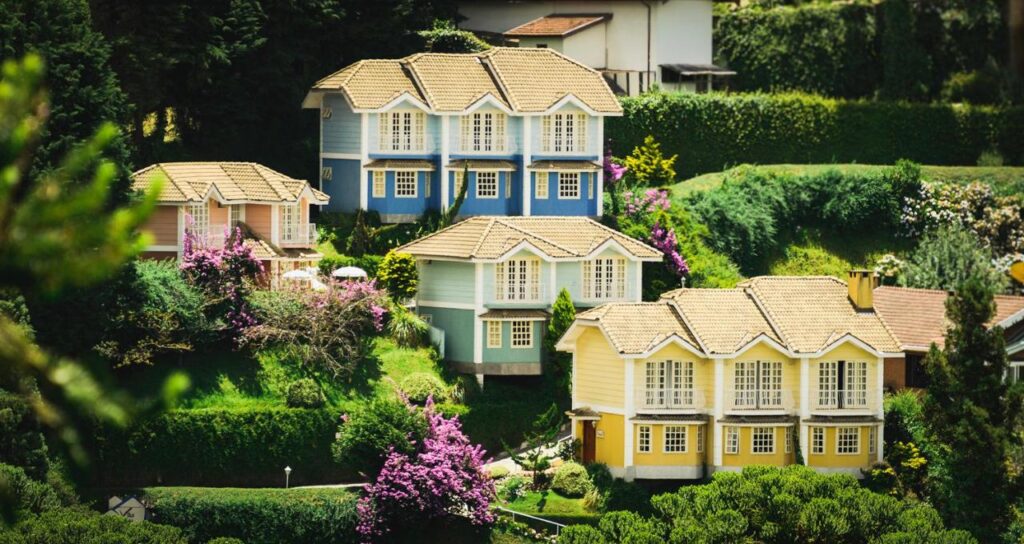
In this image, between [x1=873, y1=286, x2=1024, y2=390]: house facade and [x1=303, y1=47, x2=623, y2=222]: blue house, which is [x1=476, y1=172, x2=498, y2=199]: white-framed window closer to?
[x1=303, y1=47, x2=623, y2=222]: blue house

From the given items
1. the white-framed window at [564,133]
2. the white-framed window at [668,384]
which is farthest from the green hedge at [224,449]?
the white-framed window at [564,133]

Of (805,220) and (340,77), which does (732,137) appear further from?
(340,77)

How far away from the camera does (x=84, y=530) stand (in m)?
41.7

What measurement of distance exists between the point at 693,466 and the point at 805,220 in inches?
667

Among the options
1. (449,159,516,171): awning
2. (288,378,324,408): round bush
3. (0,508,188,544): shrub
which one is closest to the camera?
(0,508,188,544): shrub

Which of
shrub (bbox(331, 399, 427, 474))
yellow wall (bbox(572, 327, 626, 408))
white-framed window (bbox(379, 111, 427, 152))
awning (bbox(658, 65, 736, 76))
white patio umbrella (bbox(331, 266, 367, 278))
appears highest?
awning (bbox(658, 65, 736, 76))

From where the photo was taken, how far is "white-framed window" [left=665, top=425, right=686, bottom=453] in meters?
50.7

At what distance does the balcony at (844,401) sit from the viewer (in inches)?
2024

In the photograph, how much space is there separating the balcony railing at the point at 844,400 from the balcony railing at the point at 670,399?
2906 mm

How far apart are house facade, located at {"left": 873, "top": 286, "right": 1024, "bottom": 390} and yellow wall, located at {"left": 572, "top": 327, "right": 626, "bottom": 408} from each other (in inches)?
307

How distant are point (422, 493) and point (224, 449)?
202 inches

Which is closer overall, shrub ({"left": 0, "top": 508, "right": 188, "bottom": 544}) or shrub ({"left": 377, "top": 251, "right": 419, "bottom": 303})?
shrub ({"left": 0, "top": 508, "right": 188, "bottom": 544})

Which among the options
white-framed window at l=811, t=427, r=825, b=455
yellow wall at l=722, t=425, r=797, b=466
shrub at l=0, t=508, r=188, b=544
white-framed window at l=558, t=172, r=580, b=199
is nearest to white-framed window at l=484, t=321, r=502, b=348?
yellow wall at l=722, t=425, r=797, b=466

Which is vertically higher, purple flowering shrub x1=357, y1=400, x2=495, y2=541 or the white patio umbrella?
the white patio umbrella
